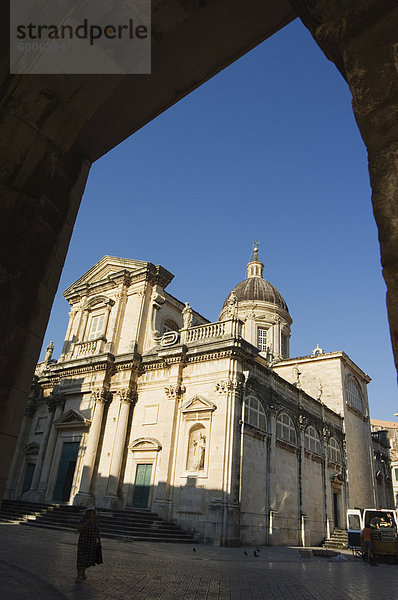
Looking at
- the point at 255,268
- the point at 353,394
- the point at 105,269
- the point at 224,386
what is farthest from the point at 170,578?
the point at 255,268

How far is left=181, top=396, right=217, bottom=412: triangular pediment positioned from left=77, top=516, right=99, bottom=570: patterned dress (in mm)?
12624

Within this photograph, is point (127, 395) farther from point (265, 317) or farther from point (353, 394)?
point (265, 317)

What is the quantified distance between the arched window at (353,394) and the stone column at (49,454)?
21506mm

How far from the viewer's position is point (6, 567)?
6.83m

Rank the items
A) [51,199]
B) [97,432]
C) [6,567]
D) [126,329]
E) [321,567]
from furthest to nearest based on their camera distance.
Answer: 1. [126,329]
2. [97,432]
3. [321,567]
4. [6,567]
5. [51,199]

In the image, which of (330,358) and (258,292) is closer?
(330,358)

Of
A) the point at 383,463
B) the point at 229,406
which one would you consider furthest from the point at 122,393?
the point at 383,463

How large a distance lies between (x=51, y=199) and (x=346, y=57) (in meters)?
2.92

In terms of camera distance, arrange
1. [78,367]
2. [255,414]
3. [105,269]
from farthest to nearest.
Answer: [105,269]
[78,367]
[255,414]

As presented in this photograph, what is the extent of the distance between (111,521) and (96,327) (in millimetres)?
12968

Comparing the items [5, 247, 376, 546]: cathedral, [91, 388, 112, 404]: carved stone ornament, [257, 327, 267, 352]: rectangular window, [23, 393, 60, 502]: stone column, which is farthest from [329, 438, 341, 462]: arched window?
[23, 393, 60, 502]: stone column

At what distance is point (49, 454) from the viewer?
2552cm

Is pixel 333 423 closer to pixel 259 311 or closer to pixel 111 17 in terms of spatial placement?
pixel 259 311

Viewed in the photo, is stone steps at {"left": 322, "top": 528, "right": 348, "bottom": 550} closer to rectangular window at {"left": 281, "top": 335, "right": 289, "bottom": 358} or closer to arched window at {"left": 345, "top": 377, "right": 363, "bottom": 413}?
arched window at {"left": 345, "top": 377, "right": 363, "bottom": 413}
